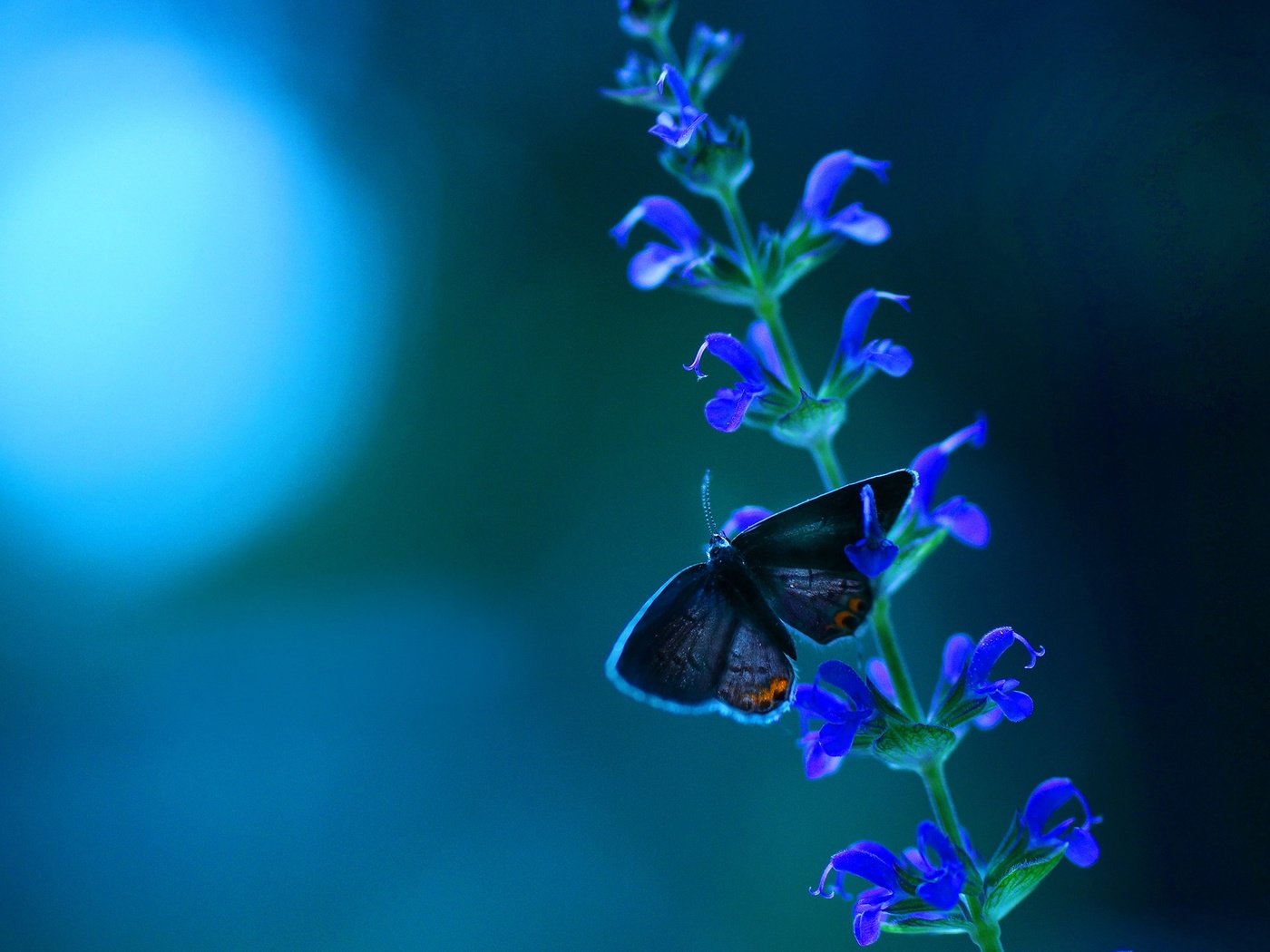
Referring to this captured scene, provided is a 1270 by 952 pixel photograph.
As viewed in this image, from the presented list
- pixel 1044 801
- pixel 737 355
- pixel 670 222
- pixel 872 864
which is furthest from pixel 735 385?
pixel 1044 801

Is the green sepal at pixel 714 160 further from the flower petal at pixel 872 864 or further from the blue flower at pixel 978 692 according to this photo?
the flower petal at pixel 872 864

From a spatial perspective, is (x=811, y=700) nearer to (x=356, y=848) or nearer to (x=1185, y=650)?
Answer: (x=1185, y=650)

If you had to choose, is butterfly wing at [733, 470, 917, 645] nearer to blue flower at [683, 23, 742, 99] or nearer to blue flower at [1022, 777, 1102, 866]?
blue flower at [1022, 777, 1102, 866]

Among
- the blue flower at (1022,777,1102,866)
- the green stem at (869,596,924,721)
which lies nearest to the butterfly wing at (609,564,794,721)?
the green stem at (869,596,924,721)

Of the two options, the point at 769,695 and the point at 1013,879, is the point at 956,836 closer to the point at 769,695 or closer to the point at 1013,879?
the point at 1013,879

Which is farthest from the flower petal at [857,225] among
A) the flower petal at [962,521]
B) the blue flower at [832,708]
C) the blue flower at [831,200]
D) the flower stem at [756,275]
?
the blue flower at [832,708]

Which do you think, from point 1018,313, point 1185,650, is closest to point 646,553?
point 1018,313
